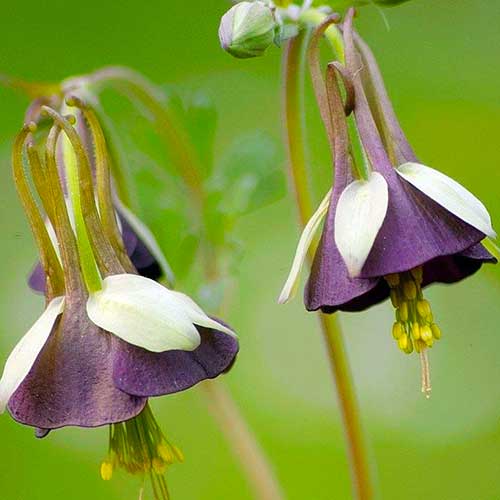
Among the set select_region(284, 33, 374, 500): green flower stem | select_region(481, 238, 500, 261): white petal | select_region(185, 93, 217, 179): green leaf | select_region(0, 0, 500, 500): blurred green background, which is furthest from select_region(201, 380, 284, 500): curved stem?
select_region(0, 0, 500, 500): blurred green background

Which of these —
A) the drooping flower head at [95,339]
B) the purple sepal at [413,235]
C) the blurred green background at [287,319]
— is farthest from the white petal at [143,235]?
the blurred green background at [287,319]

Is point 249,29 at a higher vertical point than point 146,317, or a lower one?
higher

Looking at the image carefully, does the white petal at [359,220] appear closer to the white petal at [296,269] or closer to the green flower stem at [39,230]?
the white petal at [296,269]

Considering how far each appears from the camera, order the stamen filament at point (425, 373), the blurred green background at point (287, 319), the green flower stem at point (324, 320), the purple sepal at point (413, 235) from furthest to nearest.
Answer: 1. the blurred green background at point (287, 319)
2. the green flower stem at point (324, 320)
3. the stamen filament at point (425, 373)
4. the purple sepal at point (413, 235)

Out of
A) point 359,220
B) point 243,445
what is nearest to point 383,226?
point 359,220

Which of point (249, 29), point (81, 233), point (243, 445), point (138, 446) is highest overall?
point (249, 29)

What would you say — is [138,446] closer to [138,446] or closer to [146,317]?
[138,446]

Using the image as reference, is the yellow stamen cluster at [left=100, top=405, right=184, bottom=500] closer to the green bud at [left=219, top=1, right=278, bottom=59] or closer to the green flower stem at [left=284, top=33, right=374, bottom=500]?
the green flower stem at [left=284, top=33, right=374, bottom=500]
